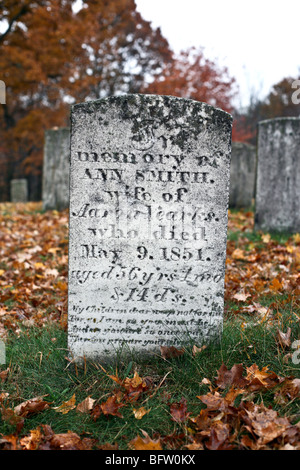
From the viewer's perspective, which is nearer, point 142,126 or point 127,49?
point 142,126

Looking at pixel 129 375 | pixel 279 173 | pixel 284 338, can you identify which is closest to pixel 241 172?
pixel 279 173

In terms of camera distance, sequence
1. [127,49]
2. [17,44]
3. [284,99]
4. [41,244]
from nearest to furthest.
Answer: [41,244], [17,44], [127,49], [284,99]

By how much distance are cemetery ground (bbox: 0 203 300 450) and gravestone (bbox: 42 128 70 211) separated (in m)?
Answer: 6.21

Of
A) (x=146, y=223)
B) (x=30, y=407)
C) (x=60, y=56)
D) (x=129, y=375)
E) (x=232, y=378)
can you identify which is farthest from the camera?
(x=60, y=56)

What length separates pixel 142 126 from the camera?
294 centimetres

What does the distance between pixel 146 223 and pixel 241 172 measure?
7.47 meters

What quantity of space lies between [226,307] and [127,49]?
23502 mm

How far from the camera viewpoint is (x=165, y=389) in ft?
8.66

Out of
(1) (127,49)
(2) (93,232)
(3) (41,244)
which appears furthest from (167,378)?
(1) (127,49)

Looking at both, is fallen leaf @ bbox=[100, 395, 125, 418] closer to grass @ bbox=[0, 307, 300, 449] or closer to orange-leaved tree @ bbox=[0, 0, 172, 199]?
grass @ bbox=[0, 307, 300, 449]

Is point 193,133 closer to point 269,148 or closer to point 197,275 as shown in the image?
point 197,275

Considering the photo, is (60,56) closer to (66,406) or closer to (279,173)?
(279,173)

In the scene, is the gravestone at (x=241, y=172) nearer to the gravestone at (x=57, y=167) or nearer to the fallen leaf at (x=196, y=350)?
the gravestone at (x=57, y=167)

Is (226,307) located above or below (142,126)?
below
